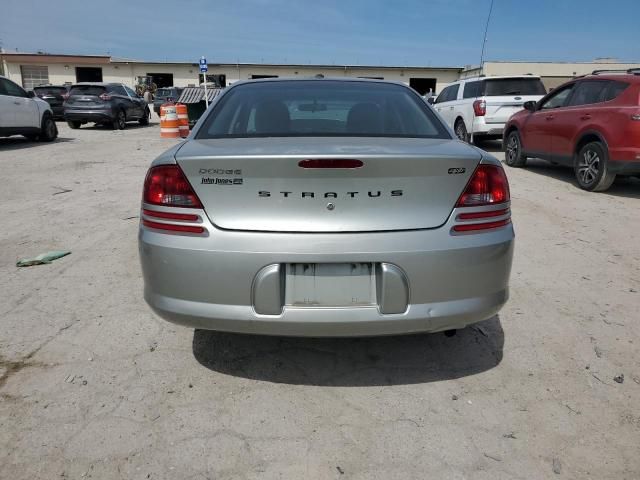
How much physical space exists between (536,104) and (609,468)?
26.4 feet

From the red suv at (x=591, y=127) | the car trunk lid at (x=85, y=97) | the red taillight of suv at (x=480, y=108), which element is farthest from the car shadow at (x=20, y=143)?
the red suv at (x=591, y=127)

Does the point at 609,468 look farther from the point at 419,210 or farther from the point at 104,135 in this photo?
the point at 104,135

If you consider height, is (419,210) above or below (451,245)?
above

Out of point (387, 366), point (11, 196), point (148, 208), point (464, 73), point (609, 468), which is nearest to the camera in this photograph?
point (609, 468)

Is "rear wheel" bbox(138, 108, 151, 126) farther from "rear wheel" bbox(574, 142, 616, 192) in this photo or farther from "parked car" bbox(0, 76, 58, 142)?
"rear wheel" bbox(574, 142, 616, 192)

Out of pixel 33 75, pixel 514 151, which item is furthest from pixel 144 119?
pixel 33 75

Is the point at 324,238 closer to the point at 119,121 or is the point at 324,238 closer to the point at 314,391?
the point at 314,391

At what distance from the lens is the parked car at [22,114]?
11.4 meters

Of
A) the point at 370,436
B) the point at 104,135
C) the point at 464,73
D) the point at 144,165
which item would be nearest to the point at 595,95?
the point at 370,436

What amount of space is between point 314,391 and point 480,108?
33.2ft

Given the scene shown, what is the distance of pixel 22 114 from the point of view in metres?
12.0

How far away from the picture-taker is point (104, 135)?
51.2 feet

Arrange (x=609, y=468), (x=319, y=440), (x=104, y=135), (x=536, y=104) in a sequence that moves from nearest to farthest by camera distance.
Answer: (x=609, y=468) → (x=319, y=440) → (x=536, y=104) → (x=104, y=135)

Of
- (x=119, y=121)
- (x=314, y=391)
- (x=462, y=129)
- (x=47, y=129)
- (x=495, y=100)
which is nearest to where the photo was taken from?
(x=314, y=391)
